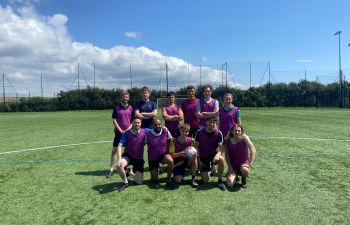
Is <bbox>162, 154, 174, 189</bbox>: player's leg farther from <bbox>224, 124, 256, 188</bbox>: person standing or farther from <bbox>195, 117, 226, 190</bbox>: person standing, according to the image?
<bbox>224, 124, 256, 188</bbox>: person standing

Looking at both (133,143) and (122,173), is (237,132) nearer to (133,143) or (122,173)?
(133,143)

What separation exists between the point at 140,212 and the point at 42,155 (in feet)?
17.7

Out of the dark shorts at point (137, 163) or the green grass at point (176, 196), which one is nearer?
the green grass at point (176, 196)

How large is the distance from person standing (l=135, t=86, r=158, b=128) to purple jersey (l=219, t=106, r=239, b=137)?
4.85 feet

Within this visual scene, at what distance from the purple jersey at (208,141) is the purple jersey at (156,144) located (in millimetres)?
675

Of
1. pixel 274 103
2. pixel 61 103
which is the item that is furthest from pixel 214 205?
pixel 61 103

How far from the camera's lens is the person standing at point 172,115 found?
6.57 meters

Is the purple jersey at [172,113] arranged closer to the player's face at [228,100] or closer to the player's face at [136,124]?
the player's face at [136,124]

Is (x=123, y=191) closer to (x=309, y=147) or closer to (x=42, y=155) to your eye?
(x=42, y=155)

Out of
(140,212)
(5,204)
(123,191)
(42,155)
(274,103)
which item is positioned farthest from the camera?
(274,103)

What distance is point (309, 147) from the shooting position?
9195 millimetres

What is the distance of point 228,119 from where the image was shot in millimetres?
6512

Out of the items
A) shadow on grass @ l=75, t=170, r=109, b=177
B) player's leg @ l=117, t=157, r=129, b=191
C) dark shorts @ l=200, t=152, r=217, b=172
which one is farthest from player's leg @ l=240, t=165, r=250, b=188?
shadow on grass @ l=75, t=170, r=109, b=177

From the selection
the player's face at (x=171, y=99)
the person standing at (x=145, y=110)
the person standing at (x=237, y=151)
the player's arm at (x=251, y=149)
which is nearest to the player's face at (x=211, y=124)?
the person standing at (x=237, y=151)
